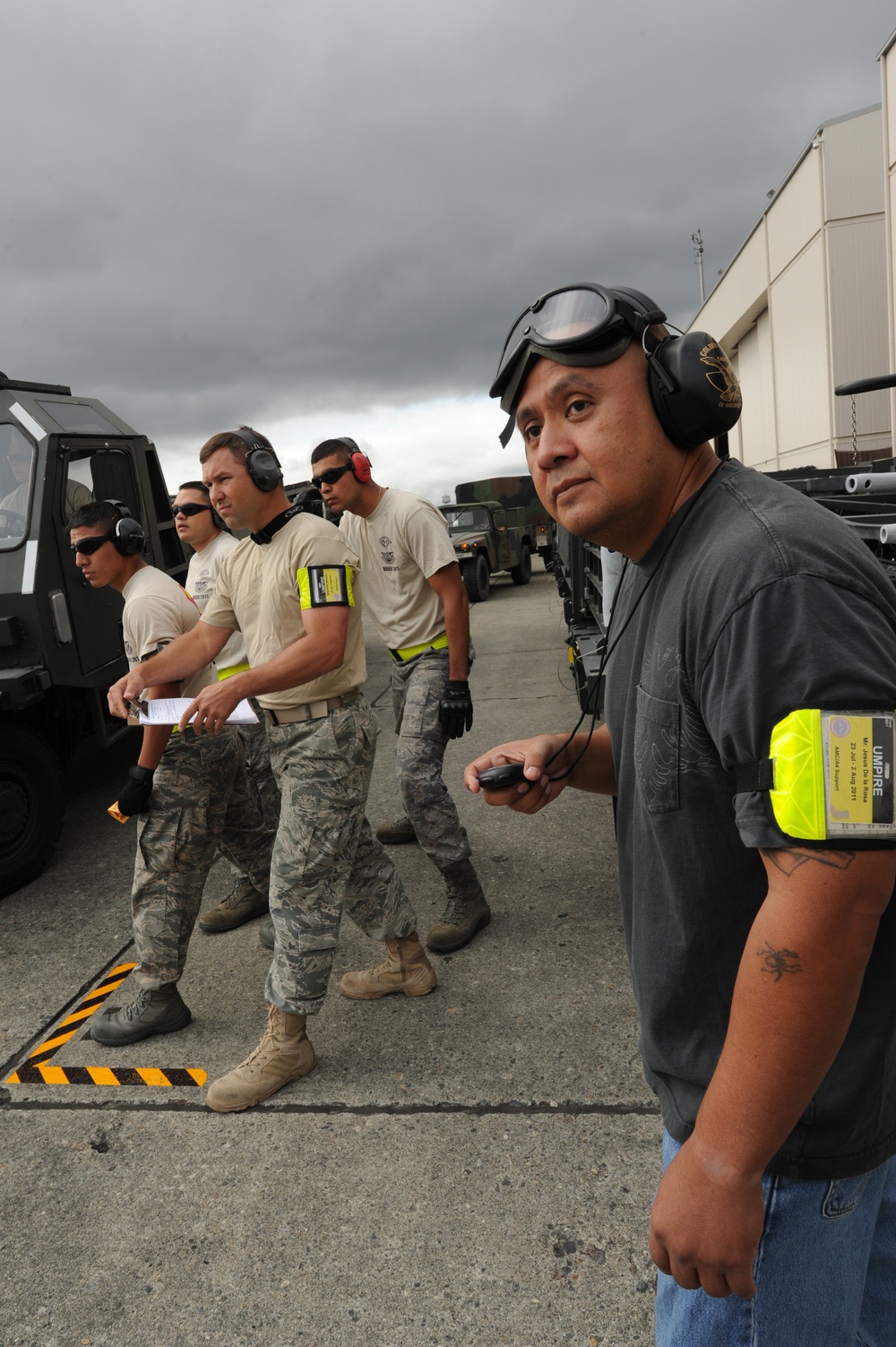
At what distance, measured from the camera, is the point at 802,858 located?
927 mm

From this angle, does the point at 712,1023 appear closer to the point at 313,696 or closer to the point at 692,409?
the point at 692,409

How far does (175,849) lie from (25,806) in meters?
1.84

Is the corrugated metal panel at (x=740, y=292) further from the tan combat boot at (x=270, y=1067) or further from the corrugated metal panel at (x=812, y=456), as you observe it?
the tan combat boot at (x=270, y=1067)

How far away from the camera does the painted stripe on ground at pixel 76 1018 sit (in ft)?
10.7

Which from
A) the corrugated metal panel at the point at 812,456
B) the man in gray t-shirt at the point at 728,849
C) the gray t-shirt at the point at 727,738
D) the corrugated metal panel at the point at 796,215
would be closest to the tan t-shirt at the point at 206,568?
the man in gray t-shirt at the point at 728,849

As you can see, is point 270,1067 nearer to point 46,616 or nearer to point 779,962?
point 779,962

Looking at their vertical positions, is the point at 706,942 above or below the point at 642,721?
below

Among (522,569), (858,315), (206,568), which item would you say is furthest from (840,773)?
(858,315)

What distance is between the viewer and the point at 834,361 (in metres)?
17.2

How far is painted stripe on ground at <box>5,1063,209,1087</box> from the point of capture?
305 cm

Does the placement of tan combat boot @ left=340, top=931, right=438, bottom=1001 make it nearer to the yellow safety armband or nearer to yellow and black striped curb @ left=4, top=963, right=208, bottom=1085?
yellow and black striped curb @ left=4, top=963, right=208, bottom=1085

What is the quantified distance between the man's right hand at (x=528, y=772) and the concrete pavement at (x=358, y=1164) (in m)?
1.31

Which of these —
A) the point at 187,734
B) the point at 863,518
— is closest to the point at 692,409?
the point at 863,518

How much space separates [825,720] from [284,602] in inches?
92.2
